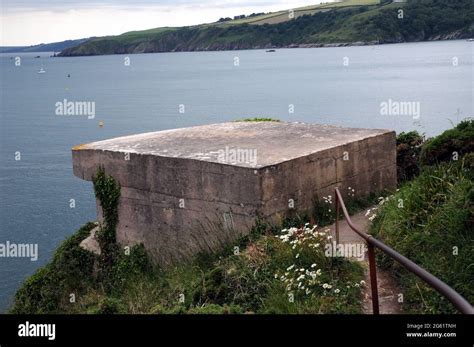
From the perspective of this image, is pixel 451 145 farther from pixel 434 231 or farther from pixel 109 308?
pixel 109 308

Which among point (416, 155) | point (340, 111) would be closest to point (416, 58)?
point (340, 111)

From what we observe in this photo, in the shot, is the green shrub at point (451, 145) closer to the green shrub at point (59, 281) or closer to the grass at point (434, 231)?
the grass at point (434, 231)

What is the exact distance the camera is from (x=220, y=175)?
30.2 ft

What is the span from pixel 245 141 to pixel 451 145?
116 inches

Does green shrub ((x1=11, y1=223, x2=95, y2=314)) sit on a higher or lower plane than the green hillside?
lower

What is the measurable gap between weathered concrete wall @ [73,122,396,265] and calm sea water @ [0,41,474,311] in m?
3.25

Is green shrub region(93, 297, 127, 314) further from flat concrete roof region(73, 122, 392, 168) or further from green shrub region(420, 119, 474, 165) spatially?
green shrub region(420, 119, 474, 165)

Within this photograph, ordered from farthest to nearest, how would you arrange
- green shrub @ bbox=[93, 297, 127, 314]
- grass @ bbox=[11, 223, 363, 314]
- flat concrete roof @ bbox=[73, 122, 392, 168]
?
Answer: flat concrete roof @ bbox=[73, 122, 392, 168]
green shrub @ bbox=[93, 297, 127, 314]
grass @ bbox=[11, 223, 363, 314]

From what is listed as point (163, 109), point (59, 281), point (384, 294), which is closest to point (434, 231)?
point (384, 294)

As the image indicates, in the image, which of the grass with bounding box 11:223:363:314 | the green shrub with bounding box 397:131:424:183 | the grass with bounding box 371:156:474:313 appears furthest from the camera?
the green shrub with bounding box 397:131:424:183

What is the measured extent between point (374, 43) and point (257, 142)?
13452 cm

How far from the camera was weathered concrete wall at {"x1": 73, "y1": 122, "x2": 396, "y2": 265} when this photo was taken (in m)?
9.02

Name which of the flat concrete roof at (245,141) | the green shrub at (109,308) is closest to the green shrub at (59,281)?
the flat concrete roof at (245,141)

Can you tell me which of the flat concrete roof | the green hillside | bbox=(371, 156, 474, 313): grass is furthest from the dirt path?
the green hillside
